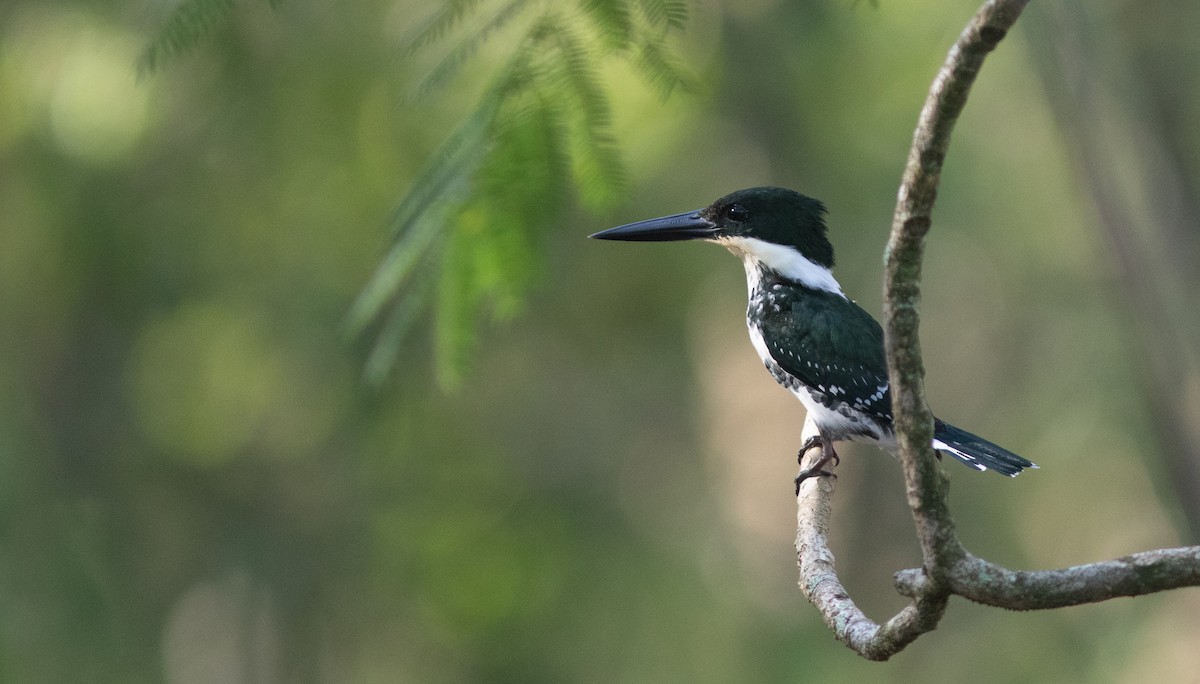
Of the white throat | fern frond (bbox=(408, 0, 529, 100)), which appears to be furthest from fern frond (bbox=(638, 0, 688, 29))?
the white throat

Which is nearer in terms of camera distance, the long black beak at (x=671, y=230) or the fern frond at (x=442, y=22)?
the fern frond at (x=442, y=22)

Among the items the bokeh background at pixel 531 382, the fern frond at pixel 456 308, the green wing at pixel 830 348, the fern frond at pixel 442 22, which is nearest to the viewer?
the fern frond at pixel 442 22

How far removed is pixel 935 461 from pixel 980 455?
5.43ft

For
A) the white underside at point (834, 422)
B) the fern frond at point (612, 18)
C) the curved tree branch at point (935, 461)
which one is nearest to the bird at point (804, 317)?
the white underside at point (834, 422)

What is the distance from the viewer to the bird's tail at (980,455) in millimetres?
3109

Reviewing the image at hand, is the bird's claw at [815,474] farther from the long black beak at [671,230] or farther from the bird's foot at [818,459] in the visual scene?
the long black beak at [671,230]

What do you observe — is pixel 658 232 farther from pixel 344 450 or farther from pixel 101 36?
pixel 344 450

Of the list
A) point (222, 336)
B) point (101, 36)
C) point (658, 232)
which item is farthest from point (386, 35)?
point (658, 232)

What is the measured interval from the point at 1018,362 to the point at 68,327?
694 centimetres

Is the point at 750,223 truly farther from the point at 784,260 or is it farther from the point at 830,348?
the point at 830,348

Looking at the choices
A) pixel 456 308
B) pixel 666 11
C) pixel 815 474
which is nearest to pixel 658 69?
pixel 666 11

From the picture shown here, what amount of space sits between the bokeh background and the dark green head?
3.06ft

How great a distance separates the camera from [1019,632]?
27.1 ft

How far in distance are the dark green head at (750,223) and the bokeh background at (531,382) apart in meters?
0.93
